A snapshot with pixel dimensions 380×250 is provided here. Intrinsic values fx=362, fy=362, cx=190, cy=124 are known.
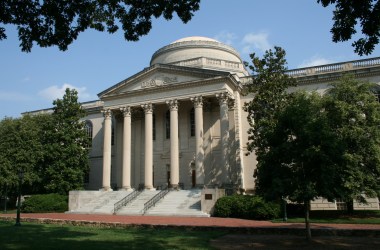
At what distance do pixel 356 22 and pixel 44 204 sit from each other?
1405 inches

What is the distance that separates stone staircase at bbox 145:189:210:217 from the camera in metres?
30.7

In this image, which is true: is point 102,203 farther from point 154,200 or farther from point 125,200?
point 154,200

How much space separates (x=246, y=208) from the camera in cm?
2786

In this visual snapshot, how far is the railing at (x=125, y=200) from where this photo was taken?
111ft

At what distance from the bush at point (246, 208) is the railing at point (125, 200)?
386 inches

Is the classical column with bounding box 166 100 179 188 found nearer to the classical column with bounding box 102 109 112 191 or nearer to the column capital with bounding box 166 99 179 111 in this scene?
the column capital with bounding box 166 99 179 111

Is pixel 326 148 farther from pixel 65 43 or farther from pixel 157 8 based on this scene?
pixel 65 43

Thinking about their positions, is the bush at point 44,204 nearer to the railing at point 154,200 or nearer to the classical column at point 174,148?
the railing at point 154,200

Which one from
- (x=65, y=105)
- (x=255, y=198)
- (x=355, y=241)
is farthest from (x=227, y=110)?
(x=355, y=241)

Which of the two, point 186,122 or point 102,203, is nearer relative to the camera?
point 102,203

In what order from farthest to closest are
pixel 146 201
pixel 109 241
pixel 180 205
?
1. pixel 146 201
2. pixel 180 205
3. pixel 109 241

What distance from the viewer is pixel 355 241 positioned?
15633 mm

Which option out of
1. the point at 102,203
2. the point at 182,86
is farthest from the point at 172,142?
the point at 102,203

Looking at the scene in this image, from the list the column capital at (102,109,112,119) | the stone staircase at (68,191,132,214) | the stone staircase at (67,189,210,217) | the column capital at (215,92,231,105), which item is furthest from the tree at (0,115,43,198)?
the column capital at (215,92,231,105)
